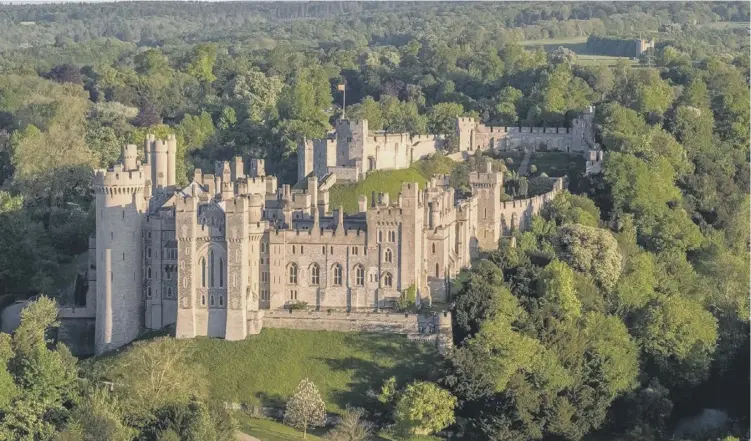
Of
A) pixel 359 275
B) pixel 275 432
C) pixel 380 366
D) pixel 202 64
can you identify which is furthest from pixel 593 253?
pixel 202 64

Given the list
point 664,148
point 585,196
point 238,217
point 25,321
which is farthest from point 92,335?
point 664,148

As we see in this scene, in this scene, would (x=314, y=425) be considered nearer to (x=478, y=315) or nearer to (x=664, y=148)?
(x=478, y=315)

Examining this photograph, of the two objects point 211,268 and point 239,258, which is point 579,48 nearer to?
point 211,268

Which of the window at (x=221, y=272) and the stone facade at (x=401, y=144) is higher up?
the stone facade at (x=401, y=144)

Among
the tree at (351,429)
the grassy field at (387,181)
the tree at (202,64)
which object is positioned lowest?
the tree at (351,429)

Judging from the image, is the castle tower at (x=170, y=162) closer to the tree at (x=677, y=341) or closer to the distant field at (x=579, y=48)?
the tree at (x=677, y=341)

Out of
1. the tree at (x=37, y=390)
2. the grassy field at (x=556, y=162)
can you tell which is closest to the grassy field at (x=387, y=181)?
the grassy field at (x=556, y=162)

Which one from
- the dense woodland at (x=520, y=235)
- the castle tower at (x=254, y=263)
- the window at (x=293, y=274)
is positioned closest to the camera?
the dense woodland at (x=520, y=235)
